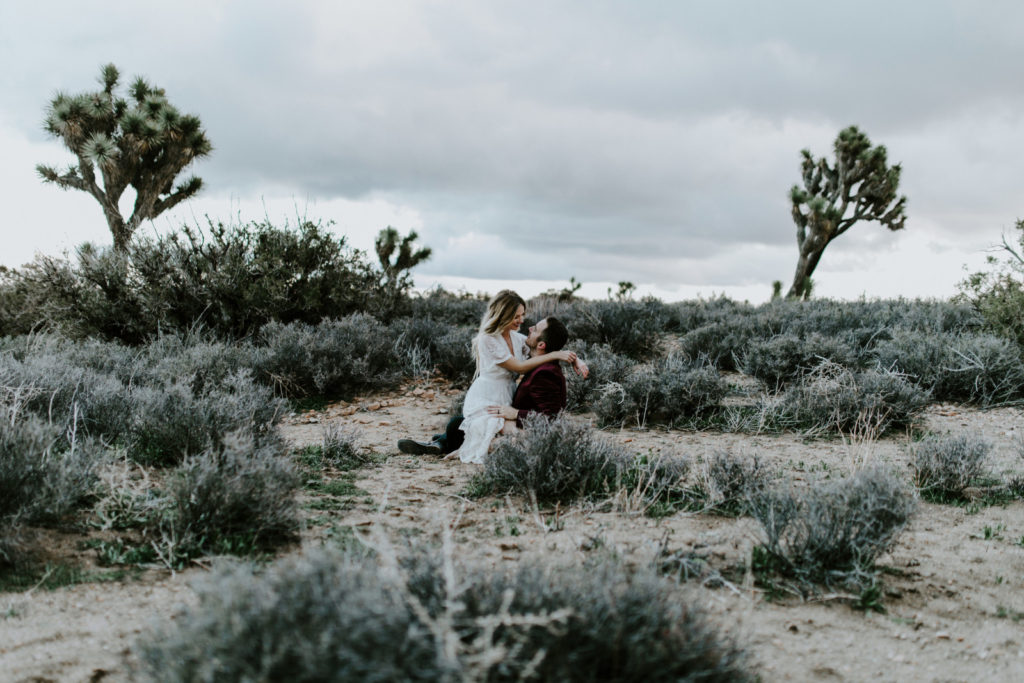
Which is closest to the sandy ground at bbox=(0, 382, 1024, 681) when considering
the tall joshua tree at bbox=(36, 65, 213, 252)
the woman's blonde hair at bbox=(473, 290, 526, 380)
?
the woman's blonde hair at bbox=(473, 290, 526, 380)

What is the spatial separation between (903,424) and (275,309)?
9277mm

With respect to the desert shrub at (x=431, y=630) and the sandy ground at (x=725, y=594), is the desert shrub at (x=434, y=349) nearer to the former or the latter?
the sandy ground at (x=725, y=594)

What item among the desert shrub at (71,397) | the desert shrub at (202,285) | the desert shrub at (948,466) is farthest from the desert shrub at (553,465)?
the desert shrub at (202,285)

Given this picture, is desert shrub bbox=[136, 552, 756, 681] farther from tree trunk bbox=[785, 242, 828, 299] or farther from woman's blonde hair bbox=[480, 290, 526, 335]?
tree trunk bbox=[785, 242, 828, 299]

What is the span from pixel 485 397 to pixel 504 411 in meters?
0.25

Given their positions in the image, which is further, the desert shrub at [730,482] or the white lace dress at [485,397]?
the white lace dress at [485,397]

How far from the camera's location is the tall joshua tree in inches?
951

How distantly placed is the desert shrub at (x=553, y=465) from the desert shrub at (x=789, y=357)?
5.04 meters

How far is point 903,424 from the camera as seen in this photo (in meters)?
7.88

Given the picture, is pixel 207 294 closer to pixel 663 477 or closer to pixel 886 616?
pixel 663 477

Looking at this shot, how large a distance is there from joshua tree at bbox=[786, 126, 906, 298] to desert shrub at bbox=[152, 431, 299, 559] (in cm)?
2720

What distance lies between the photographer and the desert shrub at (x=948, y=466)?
17.9 ft

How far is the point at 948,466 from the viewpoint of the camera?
217 inches

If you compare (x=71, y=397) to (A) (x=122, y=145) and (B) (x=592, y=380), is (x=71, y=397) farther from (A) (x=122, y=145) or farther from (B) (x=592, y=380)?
(A) (x=122, y=145)
